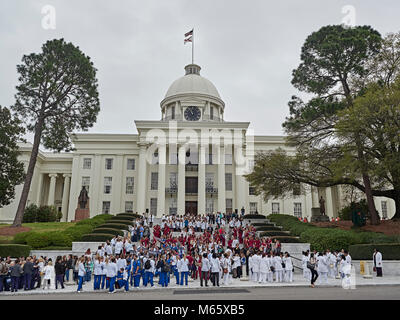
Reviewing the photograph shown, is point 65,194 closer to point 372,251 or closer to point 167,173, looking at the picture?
point 167,173

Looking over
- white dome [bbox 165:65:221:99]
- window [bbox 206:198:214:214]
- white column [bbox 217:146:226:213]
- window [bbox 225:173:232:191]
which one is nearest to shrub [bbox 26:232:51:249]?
white column [bbox 217:146:226:213]

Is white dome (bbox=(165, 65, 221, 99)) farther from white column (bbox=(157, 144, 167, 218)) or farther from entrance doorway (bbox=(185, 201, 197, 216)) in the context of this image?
entrance doorway (bbox=(185, 201, 197, 216))

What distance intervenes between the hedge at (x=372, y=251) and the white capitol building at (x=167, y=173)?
75.1 ft

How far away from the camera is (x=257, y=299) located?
414 inches

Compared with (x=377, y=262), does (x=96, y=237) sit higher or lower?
higher

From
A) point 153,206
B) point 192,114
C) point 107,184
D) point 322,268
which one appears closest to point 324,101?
point 322,268

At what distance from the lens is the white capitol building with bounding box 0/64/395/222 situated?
42.9 m

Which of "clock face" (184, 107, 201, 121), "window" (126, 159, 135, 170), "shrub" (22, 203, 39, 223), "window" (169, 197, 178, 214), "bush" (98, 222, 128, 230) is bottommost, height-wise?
"bush" (98, 222, 128, 230)

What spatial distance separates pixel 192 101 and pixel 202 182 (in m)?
17.5

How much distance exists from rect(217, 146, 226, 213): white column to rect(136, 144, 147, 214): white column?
9.70 metres

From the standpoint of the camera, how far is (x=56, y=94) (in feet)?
94.4

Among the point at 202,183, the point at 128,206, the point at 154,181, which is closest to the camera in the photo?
the point at 202,183
